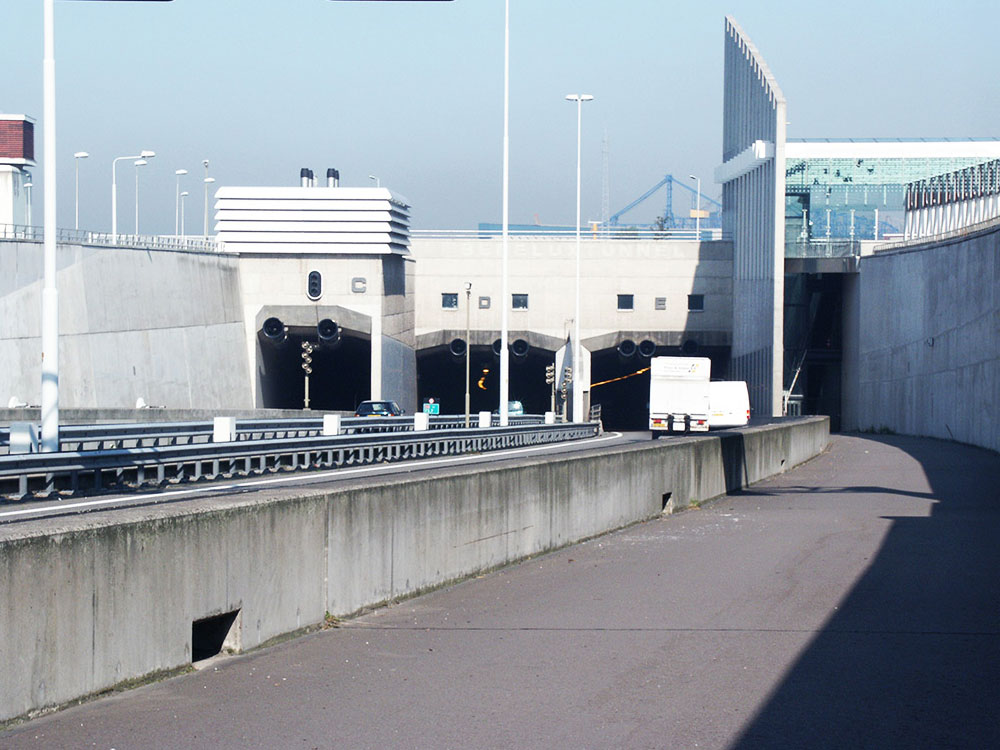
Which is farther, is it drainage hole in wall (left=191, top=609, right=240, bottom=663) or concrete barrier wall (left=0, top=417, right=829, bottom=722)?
drainage hole in wall (left=191, top=609, right=240, bottom=663)

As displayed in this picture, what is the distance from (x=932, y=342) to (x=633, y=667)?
150 ft

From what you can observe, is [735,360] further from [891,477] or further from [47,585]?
[47,585]

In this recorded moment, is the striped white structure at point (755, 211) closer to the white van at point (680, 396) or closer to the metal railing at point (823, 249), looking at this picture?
the metal railing at point (823, 249)

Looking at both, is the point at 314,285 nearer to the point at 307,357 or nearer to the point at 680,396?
the point at 307,357

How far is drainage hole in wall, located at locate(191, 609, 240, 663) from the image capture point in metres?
8.84

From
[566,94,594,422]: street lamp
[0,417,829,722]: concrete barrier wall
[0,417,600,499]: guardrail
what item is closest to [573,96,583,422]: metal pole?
[566,94,594,422]: street lamp

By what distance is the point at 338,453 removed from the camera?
33.5 m

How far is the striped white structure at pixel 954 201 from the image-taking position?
183 ft

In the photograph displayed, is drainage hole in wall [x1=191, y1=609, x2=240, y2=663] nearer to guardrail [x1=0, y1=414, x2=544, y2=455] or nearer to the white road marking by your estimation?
the white road marking

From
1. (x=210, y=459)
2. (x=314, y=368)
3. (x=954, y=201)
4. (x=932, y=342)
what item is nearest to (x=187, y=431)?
(x=210, y=459)

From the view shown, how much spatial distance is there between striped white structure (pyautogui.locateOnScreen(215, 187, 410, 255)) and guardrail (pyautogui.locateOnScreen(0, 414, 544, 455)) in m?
20.7

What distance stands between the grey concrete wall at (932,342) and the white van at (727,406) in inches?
279

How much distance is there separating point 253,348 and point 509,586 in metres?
58.6

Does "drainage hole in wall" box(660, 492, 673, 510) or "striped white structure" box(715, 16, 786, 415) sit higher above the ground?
"striped white structure" box(715, 16, 786, 415)
